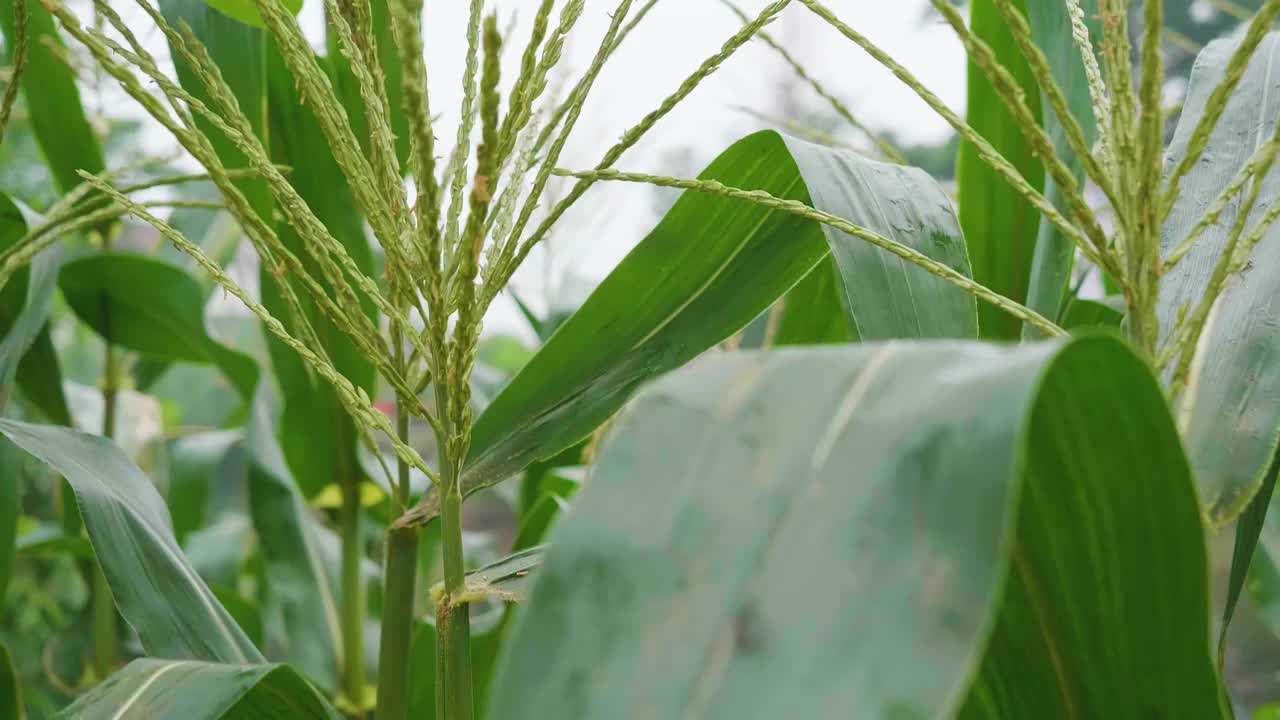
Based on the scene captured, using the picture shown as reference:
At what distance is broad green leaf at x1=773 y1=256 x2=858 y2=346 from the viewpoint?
0.64 metres

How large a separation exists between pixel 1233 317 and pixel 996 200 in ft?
0.64

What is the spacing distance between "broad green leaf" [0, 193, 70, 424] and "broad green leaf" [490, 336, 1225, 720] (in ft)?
1.69

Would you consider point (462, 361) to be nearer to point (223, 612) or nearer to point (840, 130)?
point (223, 612)

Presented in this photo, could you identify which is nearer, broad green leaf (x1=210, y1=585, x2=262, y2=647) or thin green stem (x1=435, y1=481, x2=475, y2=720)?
thin green stem (x1=435, y1=481, x2=475, y2=720)

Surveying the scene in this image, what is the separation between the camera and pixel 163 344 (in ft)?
2.94

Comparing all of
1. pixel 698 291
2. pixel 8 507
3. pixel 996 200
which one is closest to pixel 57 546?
pixel 8 507

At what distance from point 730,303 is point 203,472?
0.88 meters

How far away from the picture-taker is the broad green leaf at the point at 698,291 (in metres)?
0.45

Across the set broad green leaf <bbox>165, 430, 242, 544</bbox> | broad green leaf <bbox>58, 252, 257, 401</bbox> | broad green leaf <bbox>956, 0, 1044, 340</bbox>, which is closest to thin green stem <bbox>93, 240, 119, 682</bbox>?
broad green leaf <bbox>58, 252, 257, 401</bbox>

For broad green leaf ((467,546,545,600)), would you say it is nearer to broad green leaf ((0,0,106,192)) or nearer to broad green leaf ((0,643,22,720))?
broad green leaf ((0,643,22,720))

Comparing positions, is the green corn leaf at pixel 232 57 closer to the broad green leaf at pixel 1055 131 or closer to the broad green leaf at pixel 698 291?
the broad green leaf at pixel 698 291

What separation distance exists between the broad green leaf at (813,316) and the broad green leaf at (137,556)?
0.37 metres

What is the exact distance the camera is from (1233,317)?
1.43 feet

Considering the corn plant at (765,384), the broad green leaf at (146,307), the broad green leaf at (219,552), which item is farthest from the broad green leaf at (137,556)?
the broad green leaf at (219,552)
